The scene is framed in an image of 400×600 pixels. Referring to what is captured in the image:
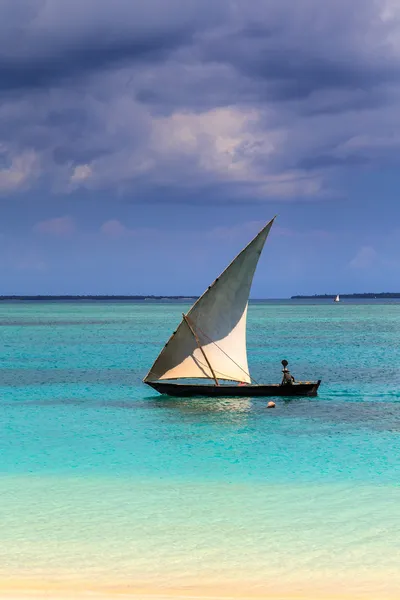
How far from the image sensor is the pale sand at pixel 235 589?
1173cm

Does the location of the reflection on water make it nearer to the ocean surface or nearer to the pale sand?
the ocean surface

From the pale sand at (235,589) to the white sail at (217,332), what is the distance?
65.4ft

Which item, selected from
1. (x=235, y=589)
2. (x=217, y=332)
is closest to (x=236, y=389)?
(x=217, y=332)

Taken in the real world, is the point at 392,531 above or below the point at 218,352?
below

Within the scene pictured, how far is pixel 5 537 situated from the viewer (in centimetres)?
1484

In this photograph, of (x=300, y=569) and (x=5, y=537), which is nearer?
(x=300, y=569)

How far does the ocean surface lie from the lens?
13352 millimetres

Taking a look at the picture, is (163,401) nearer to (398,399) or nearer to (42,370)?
(398,399)

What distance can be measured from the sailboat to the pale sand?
19.9 meters

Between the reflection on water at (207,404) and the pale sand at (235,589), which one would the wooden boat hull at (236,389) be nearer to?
the reflection on water at (207,404)

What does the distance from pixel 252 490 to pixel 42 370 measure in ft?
111

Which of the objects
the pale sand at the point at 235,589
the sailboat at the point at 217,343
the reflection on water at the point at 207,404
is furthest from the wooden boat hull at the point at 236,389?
the pale sand at the point at 235,589

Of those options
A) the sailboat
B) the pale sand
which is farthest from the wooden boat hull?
the pale sand

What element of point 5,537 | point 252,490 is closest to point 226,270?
point 252,490
